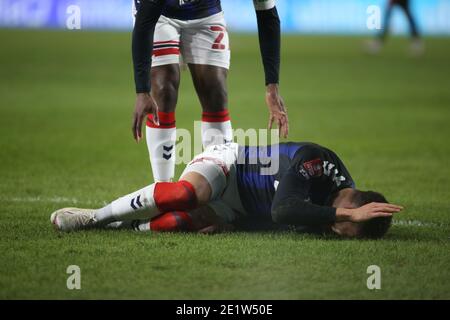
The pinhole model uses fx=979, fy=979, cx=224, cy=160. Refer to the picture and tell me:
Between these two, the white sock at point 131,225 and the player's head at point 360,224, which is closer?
the player's head at point 360,224

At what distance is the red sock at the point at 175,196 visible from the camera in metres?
5.82

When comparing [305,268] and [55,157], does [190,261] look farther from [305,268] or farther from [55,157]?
[55,157]

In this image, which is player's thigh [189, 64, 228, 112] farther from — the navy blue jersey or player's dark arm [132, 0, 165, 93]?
player's dark arm [132, 0, 165, 93]

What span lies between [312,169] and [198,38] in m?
1.88

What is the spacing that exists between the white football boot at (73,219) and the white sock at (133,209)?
50mm

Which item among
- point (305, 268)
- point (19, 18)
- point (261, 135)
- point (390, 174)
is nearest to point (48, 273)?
point (305, 268)

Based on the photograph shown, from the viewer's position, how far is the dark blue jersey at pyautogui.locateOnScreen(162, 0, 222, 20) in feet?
23.2

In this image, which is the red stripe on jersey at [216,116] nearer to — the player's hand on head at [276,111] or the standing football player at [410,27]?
the player's hand on head at [276,111]

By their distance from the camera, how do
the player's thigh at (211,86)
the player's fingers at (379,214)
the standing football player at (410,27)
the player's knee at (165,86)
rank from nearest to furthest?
the player's fingers at (379,214) → the player's knee at (165,86) → the player's thigh at (211,86) → the standing football player at (410,27)

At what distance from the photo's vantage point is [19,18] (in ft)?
84.5

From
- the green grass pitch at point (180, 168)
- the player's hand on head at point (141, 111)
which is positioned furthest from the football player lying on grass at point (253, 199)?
the player's hand on head at point (141, 111)

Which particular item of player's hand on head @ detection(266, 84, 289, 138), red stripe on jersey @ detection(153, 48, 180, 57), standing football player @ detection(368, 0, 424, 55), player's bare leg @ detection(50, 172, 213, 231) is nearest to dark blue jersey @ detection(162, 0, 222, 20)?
red stripe on jersey @ detection(153, 48, 180, 57)
